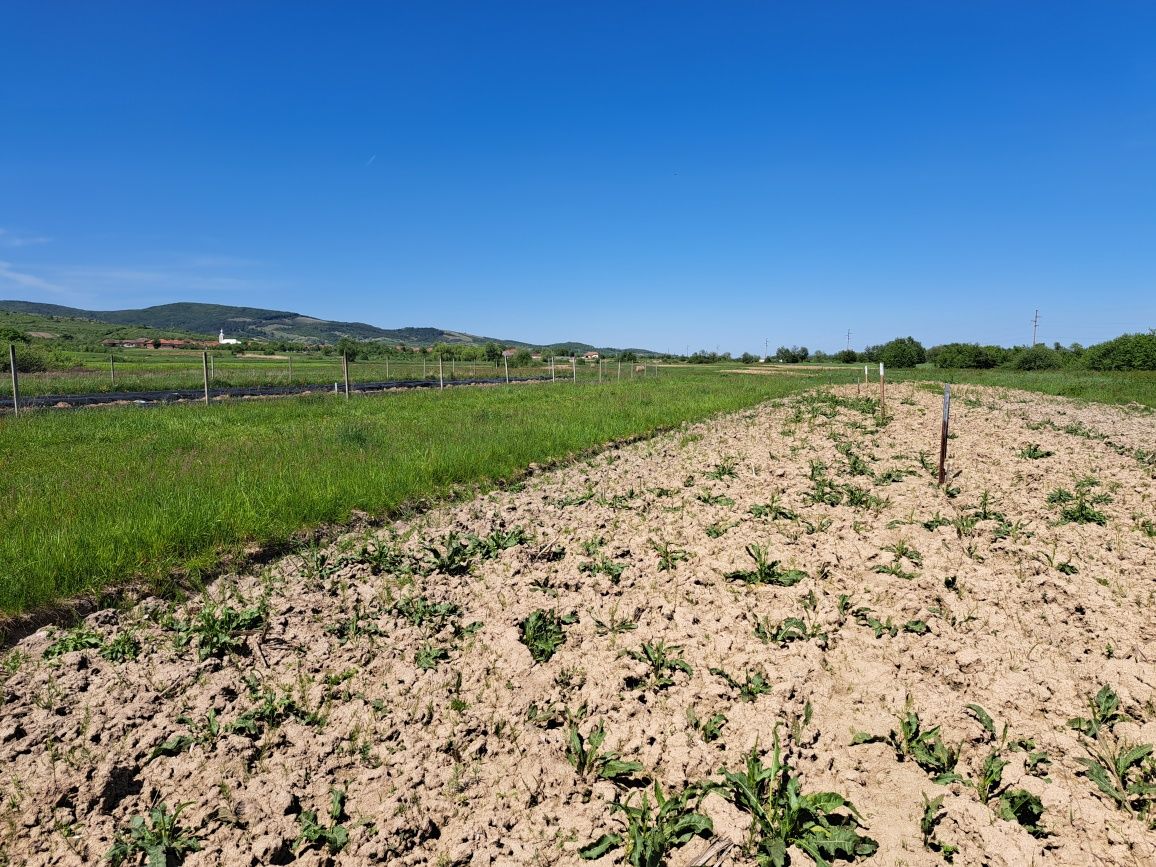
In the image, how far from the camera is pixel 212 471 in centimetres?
817

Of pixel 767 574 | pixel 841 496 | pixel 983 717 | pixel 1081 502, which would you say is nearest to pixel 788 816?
pixel 983 717

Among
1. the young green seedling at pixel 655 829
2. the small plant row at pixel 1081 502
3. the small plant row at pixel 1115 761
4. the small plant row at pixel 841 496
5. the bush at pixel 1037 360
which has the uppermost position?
the bush at pixel 1037 360

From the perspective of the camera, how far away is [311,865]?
252cm

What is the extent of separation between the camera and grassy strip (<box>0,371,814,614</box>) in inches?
210

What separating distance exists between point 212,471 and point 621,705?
7.26m

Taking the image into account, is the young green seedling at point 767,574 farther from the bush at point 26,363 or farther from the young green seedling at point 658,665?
the bush at point 26,363

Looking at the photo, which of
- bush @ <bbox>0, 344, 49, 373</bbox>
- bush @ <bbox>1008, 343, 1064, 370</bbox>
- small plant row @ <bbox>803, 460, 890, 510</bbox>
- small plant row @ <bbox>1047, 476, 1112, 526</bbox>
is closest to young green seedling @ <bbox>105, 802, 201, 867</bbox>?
small plant row @ <bbox>803, 460, 890, 510</bbox>

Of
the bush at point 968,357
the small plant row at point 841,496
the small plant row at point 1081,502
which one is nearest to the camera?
the small plant row at point 1081,502

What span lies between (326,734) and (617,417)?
13.9 meters

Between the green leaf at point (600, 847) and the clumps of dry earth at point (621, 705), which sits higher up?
the clumps of dry earth at point (621, 705)

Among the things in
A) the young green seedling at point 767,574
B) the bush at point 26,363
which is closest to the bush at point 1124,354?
the young green seedling at point 767,574

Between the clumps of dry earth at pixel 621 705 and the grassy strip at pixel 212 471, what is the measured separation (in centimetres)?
86

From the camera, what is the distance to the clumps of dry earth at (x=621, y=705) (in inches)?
103

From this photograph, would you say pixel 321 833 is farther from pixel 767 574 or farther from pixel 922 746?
pixel 767 574
